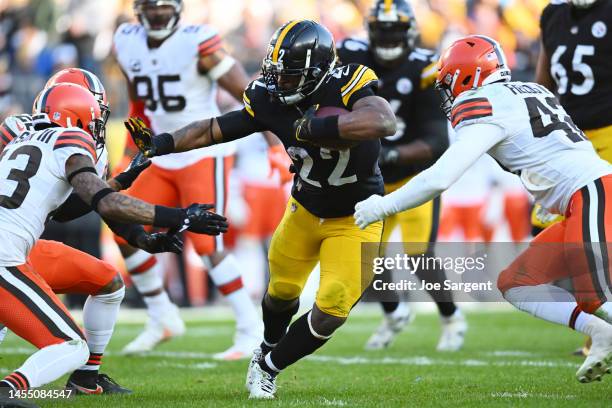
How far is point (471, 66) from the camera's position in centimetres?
499

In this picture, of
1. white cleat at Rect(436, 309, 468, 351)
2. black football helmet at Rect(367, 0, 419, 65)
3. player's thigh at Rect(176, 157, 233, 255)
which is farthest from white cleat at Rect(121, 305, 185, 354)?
black football helmet at Rect(367, 0, 419, 65)

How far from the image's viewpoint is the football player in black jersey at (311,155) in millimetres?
4891

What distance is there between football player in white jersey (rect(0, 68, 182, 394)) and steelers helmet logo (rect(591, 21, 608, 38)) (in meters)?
3.17

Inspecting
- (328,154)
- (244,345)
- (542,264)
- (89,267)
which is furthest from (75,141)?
(244,345)

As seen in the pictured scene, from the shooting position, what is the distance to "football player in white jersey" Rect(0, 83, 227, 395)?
4453 mm

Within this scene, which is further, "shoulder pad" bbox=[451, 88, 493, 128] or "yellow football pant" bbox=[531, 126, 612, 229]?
"yellow football pant" bbox=[531, 126, 612, 229]

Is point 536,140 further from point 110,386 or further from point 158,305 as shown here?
point 158,305

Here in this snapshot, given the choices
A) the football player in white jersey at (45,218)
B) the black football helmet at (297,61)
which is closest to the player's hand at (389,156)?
the black football helmet at (297,61)

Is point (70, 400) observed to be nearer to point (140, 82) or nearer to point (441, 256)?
point (140, 82)

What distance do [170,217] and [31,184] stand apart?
2.25ft

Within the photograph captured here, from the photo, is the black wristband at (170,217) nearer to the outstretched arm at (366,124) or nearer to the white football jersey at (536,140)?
the outstretched arm at (366,124)

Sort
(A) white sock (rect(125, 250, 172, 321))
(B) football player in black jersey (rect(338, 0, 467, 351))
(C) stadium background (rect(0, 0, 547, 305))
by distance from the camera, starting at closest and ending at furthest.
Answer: (A) white sock (rect(125, 250, 172, 321))
(B) football player in black jersey (rect(338, 0, 467, 351))
(C) stadium background (rect(0, 0, 547, 305))

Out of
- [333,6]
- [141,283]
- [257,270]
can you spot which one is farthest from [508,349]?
[333,6]

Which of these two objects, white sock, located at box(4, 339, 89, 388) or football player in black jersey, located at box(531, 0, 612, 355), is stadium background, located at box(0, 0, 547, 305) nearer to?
football player in black jersey, located at box(531, 0, 612, 355)
